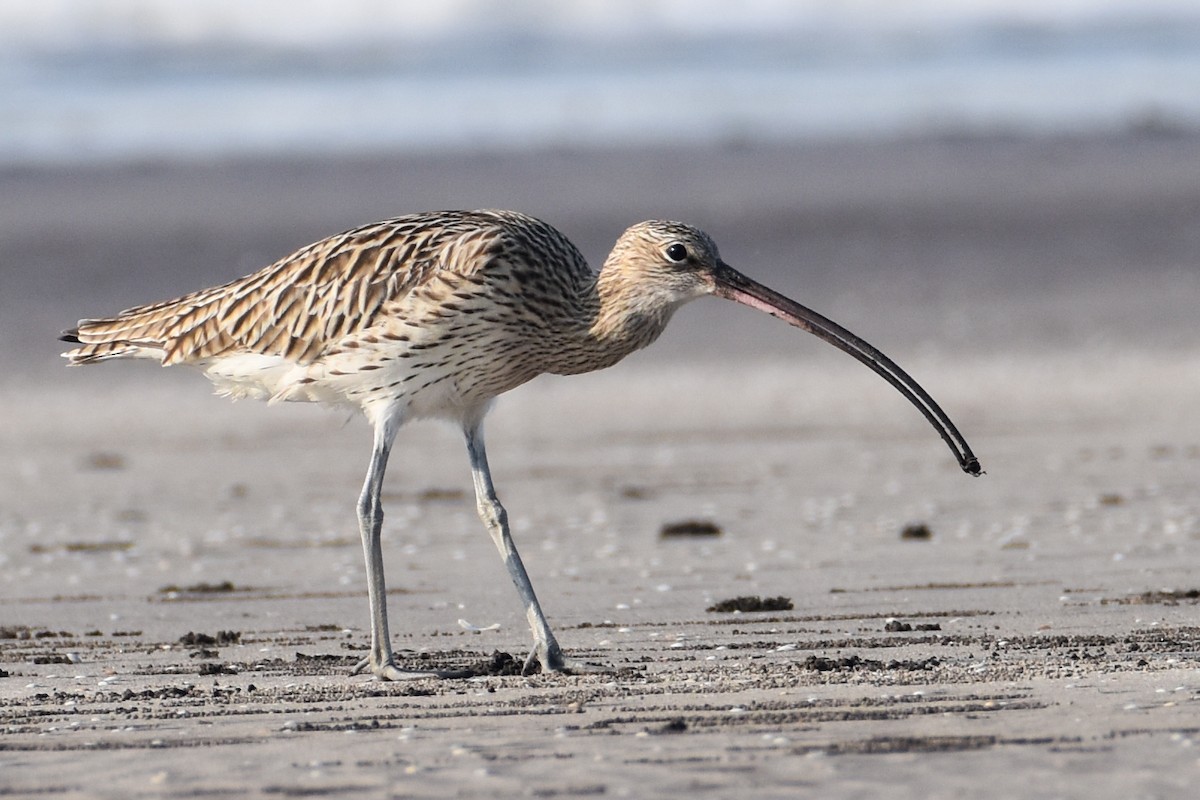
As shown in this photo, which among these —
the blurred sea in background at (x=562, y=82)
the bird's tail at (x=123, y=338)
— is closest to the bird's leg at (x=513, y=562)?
the bird's tail at (x=123, y=338)

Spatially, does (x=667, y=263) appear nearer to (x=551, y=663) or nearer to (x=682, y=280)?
(x=682, y=280)

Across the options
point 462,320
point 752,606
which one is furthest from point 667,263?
point 752,606

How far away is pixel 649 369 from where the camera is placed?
1716cm

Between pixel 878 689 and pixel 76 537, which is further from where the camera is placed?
pixel 76 537

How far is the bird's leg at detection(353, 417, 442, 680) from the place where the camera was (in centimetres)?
721

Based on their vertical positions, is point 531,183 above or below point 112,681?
above

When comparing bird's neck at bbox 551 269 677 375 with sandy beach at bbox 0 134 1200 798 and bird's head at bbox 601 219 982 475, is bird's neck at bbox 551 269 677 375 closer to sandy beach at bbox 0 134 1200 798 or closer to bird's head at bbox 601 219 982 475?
bird's head at bbox 601 219 982 475

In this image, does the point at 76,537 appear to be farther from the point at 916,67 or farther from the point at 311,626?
the point at 916,67

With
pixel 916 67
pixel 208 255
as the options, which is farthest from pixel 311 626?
pixel 916 67

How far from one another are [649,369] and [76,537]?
7.04 m

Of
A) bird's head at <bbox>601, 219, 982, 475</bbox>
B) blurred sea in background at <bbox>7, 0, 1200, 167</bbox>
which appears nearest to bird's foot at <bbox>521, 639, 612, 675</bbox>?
bird's head at <bbox>601, 219, 982, 475</bbox>

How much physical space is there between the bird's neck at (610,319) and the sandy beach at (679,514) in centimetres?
109

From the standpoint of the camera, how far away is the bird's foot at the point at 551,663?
7152mm

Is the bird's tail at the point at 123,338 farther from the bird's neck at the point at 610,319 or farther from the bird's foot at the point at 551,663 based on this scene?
the bird's foot at the point at 551,663
